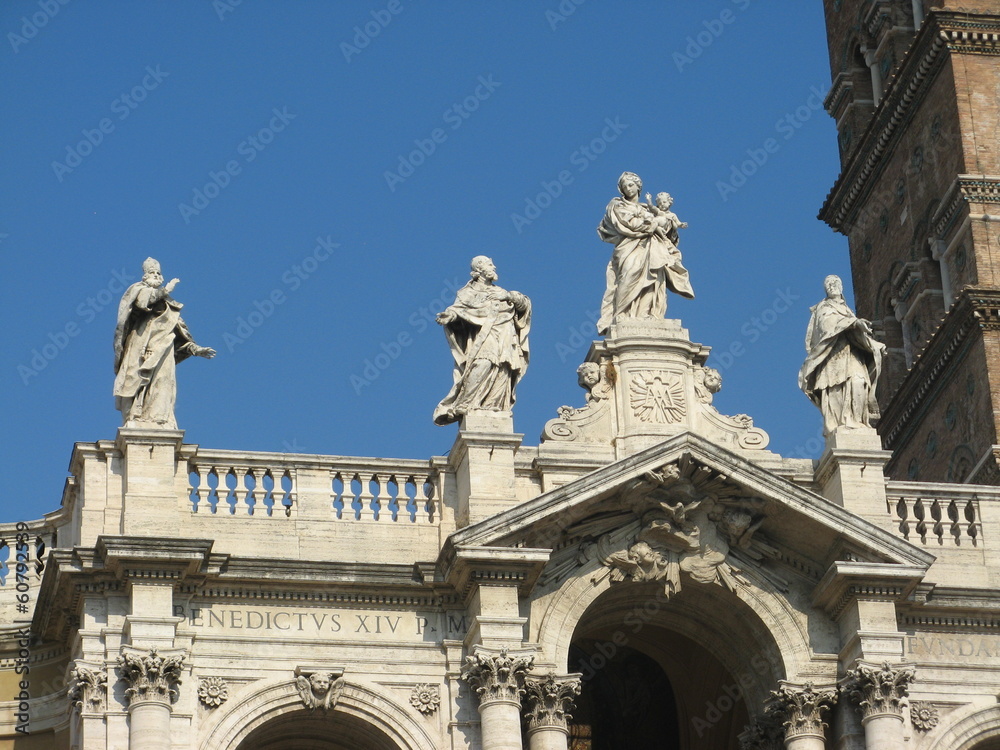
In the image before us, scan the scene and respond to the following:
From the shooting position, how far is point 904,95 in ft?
156

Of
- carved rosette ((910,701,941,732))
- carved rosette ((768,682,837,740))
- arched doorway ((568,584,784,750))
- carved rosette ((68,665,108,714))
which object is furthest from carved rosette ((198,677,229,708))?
carved rosette ((910,701,941,732))

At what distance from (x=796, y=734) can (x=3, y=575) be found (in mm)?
10083

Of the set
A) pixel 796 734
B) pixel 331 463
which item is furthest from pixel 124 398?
pixel 796 734

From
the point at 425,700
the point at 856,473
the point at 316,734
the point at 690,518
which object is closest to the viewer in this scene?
the point at 425,700

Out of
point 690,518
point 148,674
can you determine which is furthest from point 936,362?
point 148,674

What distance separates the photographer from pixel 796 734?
32.8m

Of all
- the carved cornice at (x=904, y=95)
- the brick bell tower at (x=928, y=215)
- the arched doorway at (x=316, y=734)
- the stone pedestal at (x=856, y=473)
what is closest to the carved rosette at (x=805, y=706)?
the stone pedestal at (x=856, y=473)

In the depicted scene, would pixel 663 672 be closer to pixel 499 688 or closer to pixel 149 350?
pixel 499 688

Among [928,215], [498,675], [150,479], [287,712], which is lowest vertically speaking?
[287,712]

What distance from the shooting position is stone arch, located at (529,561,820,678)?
3281 centimetres

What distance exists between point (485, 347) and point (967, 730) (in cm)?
762

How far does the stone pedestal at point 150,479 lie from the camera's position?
105ft

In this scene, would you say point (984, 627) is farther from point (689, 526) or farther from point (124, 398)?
point (124, 398)

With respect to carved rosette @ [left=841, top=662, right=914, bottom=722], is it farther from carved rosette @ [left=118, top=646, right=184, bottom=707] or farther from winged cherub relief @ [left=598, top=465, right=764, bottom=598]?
carved rosette @ [left=118, top=646, right=184, bottom=707]
